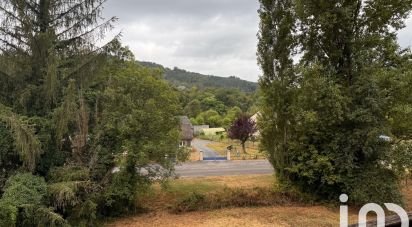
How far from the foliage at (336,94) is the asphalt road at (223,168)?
709cm

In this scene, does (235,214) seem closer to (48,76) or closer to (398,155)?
(398,155)

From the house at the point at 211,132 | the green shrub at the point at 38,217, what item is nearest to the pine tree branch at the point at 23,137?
the green shrub at the point at 38,217

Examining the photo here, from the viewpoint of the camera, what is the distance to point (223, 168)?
25391 millimetres

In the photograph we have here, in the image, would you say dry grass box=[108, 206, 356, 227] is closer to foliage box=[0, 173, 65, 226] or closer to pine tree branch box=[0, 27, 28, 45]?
foliage box=[0, 173, 65, 226]

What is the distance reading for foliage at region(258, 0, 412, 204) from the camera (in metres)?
14.1

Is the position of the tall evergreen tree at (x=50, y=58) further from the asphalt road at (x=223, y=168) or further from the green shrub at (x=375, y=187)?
the green shrub at (x=375, y=187)

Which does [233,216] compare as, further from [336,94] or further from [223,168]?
[223,168]

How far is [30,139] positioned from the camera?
11.2m

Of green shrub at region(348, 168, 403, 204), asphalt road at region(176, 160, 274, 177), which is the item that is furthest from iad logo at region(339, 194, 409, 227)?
asphalt road at region(176, 160, 274, 177)

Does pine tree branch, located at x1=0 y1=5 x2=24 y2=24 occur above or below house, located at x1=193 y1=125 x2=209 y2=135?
above

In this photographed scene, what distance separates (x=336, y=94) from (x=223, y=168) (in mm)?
12941

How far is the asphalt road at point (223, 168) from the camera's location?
2311 centimetres

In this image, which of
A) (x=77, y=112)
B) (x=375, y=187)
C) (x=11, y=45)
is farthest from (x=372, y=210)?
(x=11, y=45)

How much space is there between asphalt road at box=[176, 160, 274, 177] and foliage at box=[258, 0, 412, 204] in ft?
23.3
